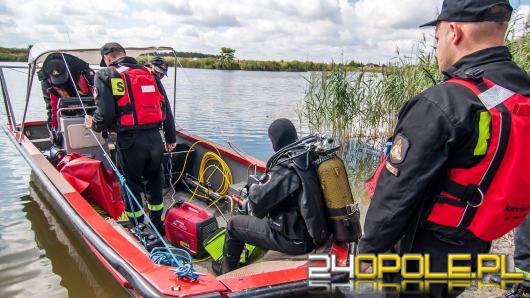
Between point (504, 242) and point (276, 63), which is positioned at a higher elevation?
point (276, 63)

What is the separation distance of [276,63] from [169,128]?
3501 cm

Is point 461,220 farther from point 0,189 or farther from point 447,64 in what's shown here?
point 0,189

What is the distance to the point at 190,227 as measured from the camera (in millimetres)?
3115

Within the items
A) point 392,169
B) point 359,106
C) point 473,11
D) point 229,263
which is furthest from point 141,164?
point 359,106

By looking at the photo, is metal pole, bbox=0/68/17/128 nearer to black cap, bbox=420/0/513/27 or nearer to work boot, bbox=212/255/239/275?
work boot, bbox=212/255/239/275

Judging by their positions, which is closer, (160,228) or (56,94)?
(160,228)

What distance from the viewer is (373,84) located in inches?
252

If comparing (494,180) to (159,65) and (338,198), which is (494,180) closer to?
(338,198)

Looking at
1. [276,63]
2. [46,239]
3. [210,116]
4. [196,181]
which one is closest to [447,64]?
[196,181]

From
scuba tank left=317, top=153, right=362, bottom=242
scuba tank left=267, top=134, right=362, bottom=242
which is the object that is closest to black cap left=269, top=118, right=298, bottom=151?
scuba tank left=267, top=134, right=362, bottom=242

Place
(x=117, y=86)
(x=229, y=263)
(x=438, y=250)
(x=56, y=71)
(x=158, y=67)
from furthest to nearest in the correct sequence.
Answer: (x=56, y=71) < (x=158, y=67) < (x=117, y=86) < (x=229, y=263) < (x=438, y=250)

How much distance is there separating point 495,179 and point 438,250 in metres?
0.30

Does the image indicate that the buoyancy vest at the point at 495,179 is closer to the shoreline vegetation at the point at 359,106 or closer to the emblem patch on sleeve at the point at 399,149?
the emblem patch on sleeve at the point at 399,149

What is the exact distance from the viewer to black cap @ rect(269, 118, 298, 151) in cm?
233
